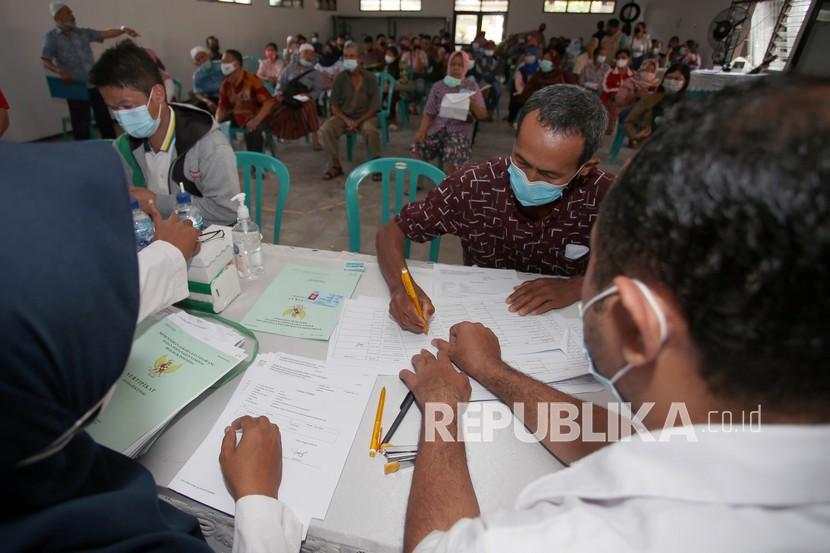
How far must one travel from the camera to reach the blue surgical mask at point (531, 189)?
4.71ft

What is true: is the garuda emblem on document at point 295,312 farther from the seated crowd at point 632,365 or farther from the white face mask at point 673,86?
the white face mask at point 673,86

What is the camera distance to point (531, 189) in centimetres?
147

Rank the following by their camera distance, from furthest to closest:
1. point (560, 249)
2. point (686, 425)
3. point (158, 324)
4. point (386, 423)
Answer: point (560, 249) → point (158, 324) → point (386, 423) → point (686, 425)

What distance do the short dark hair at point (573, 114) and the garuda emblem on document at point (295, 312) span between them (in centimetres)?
95

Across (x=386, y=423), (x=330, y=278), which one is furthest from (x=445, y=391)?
(x=330, y=278)

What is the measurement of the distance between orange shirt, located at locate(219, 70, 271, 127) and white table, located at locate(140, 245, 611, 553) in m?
4.90

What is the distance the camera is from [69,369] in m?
0.44

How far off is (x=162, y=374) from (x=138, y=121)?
1467 mm

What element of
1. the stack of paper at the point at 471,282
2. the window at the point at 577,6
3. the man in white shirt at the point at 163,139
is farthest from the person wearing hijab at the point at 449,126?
the window at the point at 577,6

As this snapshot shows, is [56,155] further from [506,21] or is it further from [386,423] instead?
[506,21]

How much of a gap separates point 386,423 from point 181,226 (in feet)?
2.41

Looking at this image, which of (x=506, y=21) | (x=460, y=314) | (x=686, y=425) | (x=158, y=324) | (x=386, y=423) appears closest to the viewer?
(x=686, y=425)

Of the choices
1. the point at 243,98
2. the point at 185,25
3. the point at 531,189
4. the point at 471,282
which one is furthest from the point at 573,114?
the point at 185,25

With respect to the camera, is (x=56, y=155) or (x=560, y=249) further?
(x=560, y=249)
